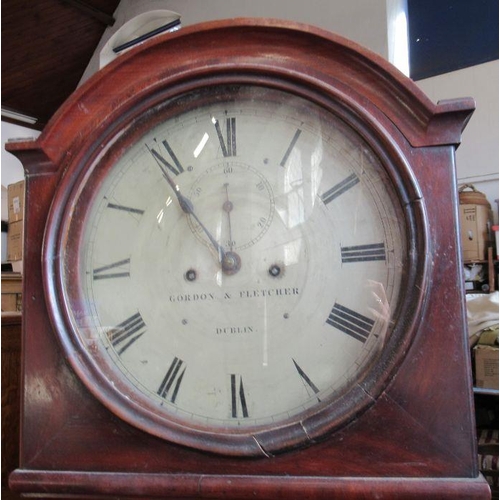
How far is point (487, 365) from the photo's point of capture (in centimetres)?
181

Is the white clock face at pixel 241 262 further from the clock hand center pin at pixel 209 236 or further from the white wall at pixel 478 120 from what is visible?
the white wall at pixel 478 120

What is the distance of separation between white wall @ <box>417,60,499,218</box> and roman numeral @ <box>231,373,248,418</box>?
270cm

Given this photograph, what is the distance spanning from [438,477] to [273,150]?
45 centimetres

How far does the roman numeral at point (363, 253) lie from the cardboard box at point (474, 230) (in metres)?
2.54

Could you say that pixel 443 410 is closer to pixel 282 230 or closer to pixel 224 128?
→ pixel 282 230

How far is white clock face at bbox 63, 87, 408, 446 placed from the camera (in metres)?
0.64

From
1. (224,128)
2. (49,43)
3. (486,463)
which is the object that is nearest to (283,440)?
(224,128)

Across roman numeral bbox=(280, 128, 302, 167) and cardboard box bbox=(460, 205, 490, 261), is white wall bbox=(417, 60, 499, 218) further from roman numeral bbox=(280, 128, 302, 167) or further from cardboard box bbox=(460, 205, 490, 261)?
roman numeral bbox=(280, 128, 302, 167)

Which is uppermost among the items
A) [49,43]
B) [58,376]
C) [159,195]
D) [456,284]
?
[49,43]

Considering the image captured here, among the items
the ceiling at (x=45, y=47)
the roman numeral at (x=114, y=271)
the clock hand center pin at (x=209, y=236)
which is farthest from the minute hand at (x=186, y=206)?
the ceiling at (x=45, y=47)

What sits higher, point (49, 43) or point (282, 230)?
point (49, 43)

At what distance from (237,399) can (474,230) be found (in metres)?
2.76

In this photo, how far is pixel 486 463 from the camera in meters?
1.30

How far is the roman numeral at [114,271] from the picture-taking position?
0.72m
